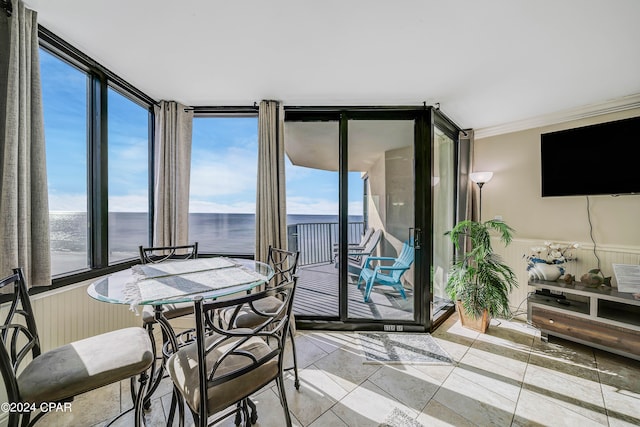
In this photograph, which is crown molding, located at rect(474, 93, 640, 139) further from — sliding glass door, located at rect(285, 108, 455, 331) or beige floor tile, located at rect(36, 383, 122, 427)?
beige floor tile, located at rect(36, 383, 122, 427)

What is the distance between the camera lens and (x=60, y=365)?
113cm

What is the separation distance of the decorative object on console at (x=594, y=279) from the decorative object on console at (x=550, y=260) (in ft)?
0.36

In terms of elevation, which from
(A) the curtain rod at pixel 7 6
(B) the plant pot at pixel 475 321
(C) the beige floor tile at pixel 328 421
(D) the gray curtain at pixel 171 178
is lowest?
(C) the beige floor tile at pixel 328 421

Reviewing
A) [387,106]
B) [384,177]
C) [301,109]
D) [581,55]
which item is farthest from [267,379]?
[581,55]

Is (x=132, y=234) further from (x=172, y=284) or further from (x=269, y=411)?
(x=269, y=411)

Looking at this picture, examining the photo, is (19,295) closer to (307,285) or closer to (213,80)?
(213,80)

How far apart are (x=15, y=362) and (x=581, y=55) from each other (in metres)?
3.91

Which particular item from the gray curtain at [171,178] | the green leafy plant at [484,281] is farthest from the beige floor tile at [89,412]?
the green leafy plant at [484,281]

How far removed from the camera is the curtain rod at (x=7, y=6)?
4.35 ft

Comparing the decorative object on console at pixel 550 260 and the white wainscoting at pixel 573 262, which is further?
the decorative object on console at pixel 550 260

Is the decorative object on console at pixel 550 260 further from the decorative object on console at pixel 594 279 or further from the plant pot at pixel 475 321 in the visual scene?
the plant pot at pixel 475 321

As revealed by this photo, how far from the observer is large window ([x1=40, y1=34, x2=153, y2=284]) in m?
1.78

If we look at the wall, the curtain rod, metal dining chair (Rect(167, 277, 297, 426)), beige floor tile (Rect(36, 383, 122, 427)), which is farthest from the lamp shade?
the curtain rod

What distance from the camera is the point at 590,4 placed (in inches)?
52.5
